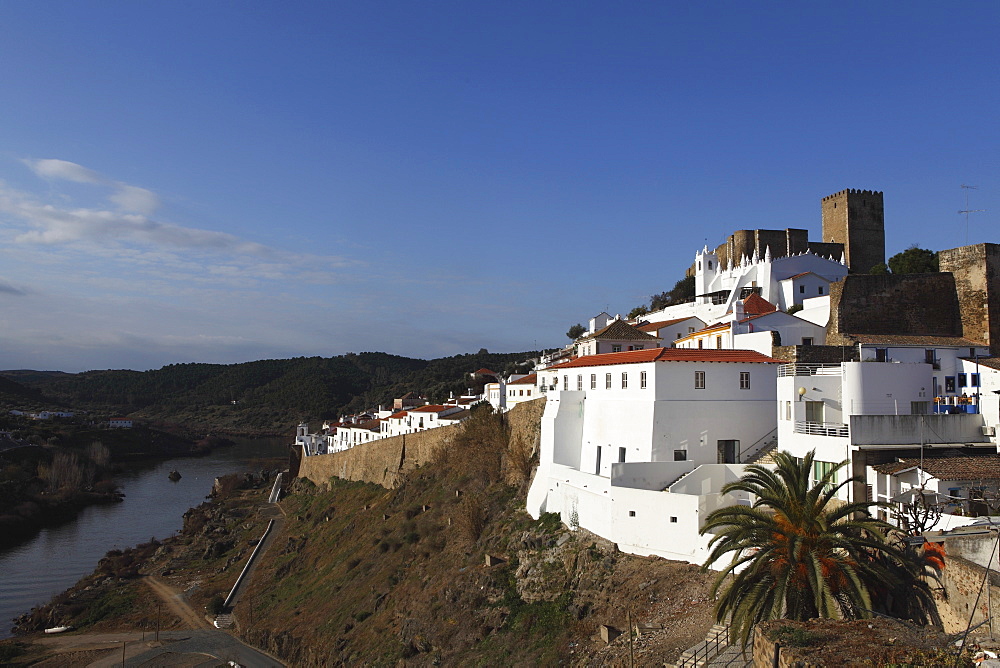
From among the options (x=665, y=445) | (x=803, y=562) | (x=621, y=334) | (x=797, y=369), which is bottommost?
(x=803, y=562)

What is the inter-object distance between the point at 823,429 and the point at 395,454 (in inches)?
1241

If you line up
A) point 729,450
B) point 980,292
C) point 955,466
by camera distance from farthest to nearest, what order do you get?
1. point 980,292
2. point 729,450
3. point 955,466

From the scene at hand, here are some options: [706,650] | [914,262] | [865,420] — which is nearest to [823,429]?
[865,420]

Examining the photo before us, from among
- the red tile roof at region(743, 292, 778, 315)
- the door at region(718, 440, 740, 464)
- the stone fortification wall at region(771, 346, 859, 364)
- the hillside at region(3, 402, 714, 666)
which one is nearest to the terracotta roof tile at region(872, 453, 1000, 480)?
the hillside at region(3, 402, 714, 666)

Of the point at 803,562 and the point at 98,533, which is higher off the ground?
the point at 803,562

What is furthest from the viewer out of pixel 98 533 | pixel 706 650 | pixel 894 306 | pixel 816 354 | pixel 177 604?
pixel 98 533

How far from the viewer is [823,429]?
1812 centimetres

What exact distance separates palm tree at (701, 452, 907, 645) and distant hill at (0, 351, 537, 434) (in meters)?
88.4

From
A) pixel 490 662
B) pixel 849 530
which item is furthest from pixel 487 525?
pixel 849 530

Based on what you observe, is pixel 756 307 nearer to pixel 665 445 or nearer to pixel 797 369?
pixel 797 369

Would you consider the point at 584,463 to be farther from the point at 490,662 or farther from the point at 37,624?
the point at 37,624

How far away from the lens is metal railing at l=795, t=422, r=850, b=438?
56.3 feet

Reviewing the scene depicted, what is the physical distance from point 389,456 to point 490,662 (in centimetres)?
2753

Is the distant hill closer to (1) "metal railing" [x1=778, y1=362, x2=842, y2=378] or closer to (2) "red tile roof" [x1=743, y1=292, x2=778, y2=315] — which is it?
(2) "red tile roof" [x1=743, y1=292, x2=778, y2=315]
